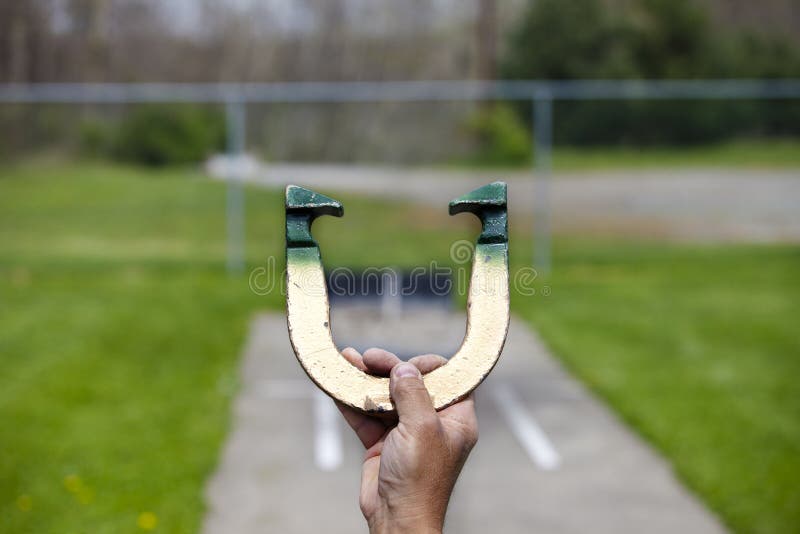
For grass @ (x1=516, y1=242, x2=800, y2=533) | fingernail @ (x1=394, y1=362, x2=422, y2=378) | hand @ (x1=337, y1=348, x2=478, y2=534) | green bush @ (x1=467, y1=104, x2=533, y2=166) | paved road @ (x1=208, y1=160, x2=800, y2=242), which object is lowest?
grass @ (x1=516, y1=242, x2=800, y2=533)

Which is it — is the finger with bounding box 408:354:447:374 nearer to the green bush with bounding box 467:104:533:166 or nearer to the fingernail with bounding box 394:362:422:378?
the fingernail with bounding box 394:362:422:378

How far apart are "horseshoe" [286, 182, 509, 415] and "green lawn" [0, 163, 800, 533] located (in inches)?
118

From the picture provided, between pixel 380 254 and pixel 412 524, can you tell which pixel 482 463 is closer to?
pixel 412 524

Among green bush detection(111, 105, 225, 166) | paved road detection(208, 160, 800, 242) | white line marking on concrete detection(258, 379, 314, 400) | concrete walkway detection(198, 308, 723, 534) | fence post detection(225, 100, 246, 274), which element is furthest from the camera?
paved road detection(208, 160, 800, 242)

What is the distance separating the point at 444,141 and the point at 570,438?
6.55m

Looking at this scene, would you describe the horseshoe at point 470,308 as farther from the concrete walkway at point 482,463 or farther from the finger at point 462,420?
the concrete walkway at point 482,463

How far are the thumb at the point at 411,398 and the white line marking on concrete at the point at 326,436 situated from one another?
3.78 m

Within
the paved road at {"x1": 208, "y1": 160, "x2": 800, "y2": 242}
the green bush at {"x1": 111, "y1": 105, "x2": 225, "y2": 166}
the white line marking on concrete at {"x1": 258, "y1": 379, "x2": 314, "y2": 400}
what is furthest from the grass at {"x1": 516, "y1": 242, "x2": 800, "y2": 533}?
the green bush at {"x1": 111, "y1": 105, "x2": 225, "y2": 166}

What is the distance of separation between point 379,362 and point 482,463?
3.78 m

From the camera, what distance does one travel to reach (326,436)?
5.65m

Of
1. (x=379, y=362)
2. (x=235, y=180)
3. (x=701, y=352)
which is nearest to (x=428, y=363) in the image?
(x=379, y=362)

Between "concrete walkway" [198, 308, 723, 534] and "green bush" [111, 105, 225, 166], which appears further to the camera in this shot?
"green bush" [111, 105, 225, 166]

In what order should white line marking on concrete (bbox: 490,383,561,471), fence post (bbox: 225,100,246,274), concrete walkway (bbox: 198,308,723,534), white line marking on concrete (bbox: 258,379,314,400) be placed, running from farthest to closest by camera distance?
fence post (bbox: 225,100,246,274)
white line marking on concrete (bbox: 258,379,314,400)
white line marking on concrete (bbox: 490,383,561,471)
concrete walkway (bbox: 198,308,723,534)

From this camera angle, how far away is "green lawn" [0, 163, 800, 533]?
15.6 feet
